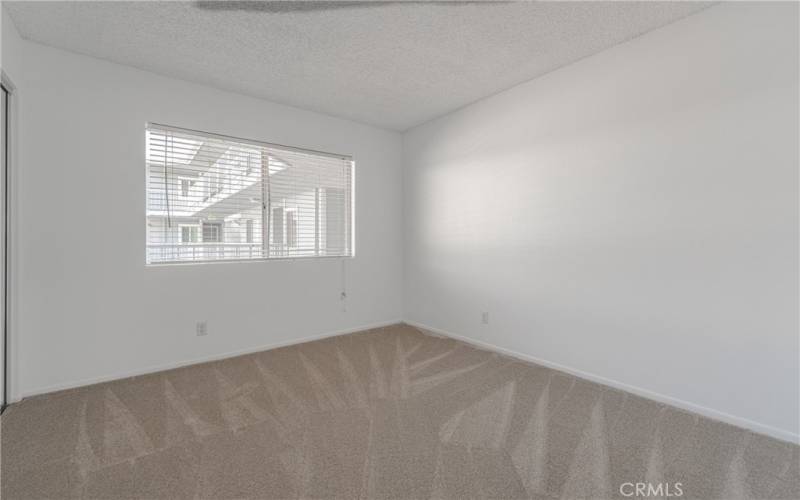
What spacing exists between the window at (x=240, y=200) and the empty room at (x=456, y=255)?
3 cm

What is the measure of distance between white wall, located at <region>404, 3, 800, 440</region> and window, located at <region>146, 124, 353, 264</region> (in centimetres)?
179

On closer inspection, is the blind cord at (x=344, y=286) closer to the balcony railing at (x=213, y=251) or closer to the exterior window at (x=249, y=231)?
the balcony railing at (x=213, y=251)

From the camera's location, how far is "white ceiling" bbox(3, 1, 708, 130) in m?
2.28

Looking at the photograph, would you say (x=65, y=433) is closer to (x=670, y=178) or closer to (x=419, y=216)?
(x=419, y=216)

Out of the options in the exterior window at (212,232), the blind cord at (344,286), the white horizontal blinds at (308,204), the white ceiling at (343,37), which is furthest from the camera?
the blind cord at (344,286)

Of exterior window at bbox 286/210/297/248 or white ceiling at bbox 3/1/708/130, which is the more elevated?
white ceiling at bbox 3/1/708/130

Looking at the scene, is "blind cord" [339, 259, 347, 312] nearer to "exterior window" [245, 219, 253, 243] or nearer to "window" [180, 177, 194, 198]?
"exterior window" [245, 219, 253, 243]

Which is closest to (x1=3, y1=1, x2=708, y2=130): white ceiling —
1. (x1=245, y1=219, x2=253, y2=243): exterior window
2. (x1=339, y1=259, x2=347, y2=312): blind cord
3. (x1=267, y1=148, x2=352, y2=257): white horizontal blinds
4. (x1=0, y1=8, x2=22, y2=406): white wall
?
(x1=0, y1=8, x2=22, y2=406): white wall

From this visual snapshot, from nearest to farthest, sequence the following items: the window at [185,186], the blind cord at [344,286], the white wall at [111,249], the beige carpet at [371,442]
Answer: the beige carpet at [371,442] → the white wall at [111,249] → the window at [185,186] → the blind cord at [344,286]

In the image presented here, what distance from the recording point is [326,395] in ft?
8.64

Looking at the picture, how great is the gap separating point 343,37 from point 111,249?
2558 millimetres

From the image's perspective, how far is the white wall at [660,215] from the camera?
209 centimetres

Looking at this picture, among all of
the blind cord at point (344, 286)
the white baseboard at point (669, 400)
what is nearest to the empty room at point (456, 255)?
the white baseboard at point (669, 400)

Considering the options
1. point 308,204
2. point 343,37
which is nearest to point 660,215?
point 343,37
